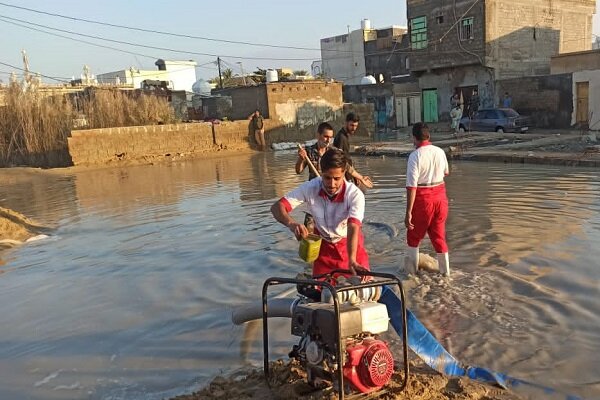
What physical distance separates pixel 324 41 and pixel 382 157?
44.3 metres

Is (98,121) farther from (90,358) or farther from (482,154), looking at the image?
(90,358)

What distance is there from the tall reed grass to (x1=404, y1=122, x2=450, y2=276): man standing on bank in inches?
817

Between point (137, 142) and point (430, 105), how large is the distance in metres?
20.1

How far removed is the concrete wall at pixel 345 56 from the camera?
57.3m

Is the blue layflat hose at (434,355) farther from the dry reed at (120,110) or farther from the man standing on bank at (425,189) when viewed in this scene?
the dry reed at (120,110)

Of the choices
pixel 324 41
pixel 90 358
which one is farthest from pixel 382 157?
pixel 324 41

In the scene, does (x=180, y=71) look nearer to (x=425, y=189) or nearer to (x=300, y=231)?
(x=425, y=189)

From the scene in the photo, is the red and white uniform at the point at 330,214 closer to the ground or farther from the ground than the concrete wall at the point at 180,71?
closer to the ground

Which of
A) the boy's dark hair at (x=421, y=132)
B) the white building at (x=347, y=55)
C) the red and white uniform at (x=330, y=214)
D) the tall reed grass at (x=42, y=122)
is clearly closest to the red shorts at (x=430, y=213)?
the boy's dark hair at (x=421, y=132)

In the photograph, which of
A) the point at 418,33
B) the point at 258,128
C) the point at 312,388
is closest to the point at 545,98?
the point at 418,33

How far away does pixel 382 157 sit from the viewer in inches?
819

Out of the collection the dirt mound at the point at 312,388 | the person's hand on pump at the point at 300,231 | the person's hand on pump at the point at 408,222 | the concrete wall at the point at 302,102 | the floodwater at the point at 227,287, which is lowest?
the floodwater at the point at 227,287

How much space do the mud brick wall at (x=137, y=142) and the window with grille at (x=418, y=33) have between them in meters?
16.0

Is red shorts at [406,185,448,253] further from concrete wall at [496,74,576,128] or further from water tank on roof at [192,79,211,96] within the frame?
water tank on roof at [192,79,211,96]
